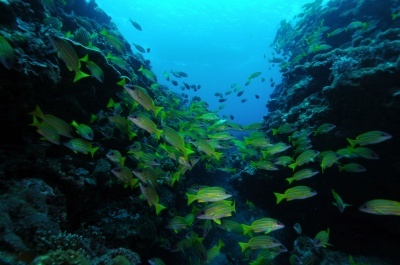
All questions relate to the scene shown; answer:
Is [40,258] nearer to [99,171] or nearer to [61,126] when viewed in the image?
[61,126]

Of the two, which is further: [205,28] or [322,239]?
[205,28]

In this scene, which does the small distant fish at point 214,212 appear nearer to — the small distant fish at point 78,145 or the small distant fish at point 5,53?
the small distant fish at point 78,145

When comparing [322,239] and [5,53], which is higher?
[5,53]

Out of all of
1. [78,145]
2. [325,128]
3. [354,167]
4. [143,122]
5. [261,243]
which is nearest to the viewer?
[143,122]

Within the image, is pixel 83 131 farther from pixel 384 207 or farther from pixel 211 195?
pixel 384 207

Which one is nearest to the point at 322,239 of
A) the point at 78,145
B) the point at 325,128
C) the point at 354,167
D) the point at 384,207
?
the point at 384,207

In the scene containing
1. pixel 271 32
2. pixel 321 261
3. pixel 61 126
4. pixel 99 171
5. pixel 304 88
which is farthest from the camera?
pixel 271 32

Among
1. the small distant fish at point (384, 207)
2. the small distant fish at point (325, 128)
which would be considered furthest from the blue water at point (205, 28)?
the small distant fish at point (384, 207)

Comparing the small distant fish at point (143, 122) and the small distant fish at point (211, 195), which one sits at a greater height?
the small distant fish at point (143, 122)

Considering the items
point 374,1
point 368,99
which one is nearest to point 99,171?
point 368,99

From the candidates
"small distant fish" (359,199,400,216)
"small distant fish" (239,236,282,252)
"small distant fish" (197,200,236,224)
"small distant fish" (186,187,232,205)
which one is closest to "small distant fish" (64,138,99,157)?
"small distant fish" (186,187,232,205)

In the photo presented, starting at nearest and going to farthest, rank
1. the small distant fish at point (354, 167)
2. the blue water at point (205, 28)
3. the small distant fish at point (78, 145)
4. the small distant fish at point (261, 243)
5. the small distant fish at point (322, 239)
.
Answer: the small distant fish at point (78, 145)
the small distant fish at point (261, 243)
the small distant fish at point (322, 239)
the small distant fish at point (354, 167)
the blue water at point (205, 28)

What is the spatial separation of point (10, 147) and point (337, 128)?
7.63m

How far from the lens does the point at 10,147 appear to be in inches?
175
